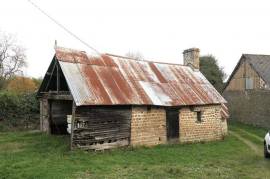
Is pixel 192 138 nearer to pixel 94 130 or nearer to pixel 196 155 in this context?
pixel 196 155

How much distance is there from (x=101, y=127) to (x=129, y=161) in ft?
8.23

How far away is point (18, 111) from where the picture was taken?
2195cm

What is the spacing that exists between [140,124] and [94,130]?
8.15ft

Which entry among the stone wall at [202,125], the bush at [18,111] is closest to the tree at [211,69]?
the stone wall at [202,125]

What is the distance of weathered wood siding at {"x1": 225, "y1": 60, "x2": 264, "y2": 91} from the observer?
83.4 ft

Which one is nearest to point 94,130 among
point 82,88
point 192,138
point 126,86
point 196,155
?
point 82,88

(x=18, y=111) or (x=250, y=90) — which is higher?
(x=250, y=90)

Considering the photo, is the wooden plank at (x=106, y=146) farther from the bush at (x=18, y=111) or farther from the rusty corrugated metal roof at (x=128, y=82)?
the bush at (x=18, y=111)

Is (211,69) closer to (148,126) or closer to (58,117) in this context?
(58,117)

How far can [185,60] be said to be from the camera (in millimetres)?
22688

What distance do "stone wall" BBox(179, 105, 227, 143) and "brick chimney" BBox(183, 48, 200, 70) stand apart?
171 inches

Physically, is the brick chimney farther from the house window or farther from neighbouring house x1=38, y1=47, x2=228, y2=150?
A: the house window

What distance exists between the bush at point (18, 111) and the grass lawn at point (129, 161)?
5.25 meters

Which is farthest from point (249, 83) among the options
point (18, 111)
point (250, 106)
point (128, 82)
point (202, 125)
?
point (18, 111)
